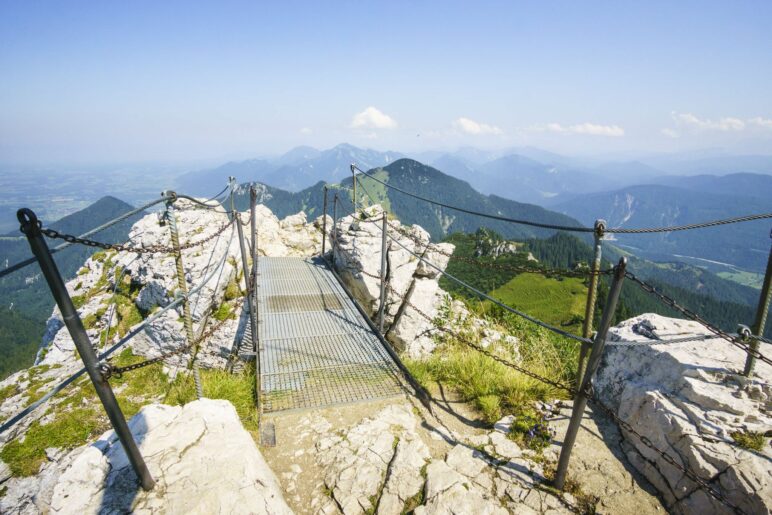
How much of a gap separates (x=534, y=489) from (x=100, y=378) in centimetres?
391

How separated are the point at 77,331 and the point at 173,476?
1.56 metres

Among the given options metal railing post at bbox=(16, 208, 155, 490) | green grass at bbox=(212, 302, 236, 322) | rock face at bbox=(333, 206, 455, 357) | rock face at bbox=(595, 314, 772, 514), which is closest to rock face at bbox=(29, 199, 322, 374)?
green grass at bbox=(212, 302, 236, 322)

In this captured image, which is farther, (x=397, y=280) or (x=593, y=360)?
(x=397, y=280)

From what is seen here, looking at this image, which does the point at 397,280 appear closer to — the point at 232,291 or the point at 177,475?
the point at 232,291

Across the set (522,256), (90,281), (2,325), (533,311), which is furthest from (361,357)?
(2,325)

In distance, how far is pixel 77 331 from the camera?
2.45 m

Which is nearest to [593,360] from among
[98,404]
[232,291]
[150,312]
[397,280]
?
[397,280]

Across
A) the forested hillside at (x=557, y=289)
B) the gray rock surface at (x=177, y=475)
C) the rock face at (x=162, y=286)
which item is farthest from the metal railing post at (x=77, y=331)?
the forested hillside at (x=557, y=289)

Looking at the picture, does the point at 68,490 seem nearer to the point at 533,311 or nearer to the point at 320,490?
the point at 320,490

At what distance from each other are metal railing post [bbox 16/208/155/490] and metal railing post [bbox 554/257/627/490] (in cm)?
363

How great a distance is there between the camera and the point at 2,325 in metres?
96.4

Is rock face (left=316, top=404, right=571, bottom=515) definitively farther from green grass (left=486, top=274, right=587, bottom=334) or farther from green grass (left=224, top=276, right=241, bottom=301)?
green grass (left=486, top=274, right=587, bottom=334)

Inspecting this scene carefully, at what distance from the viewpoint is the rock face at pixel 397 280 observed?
8453 millimetres

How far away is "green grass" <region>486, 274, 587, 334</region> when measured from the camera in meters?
74.2
